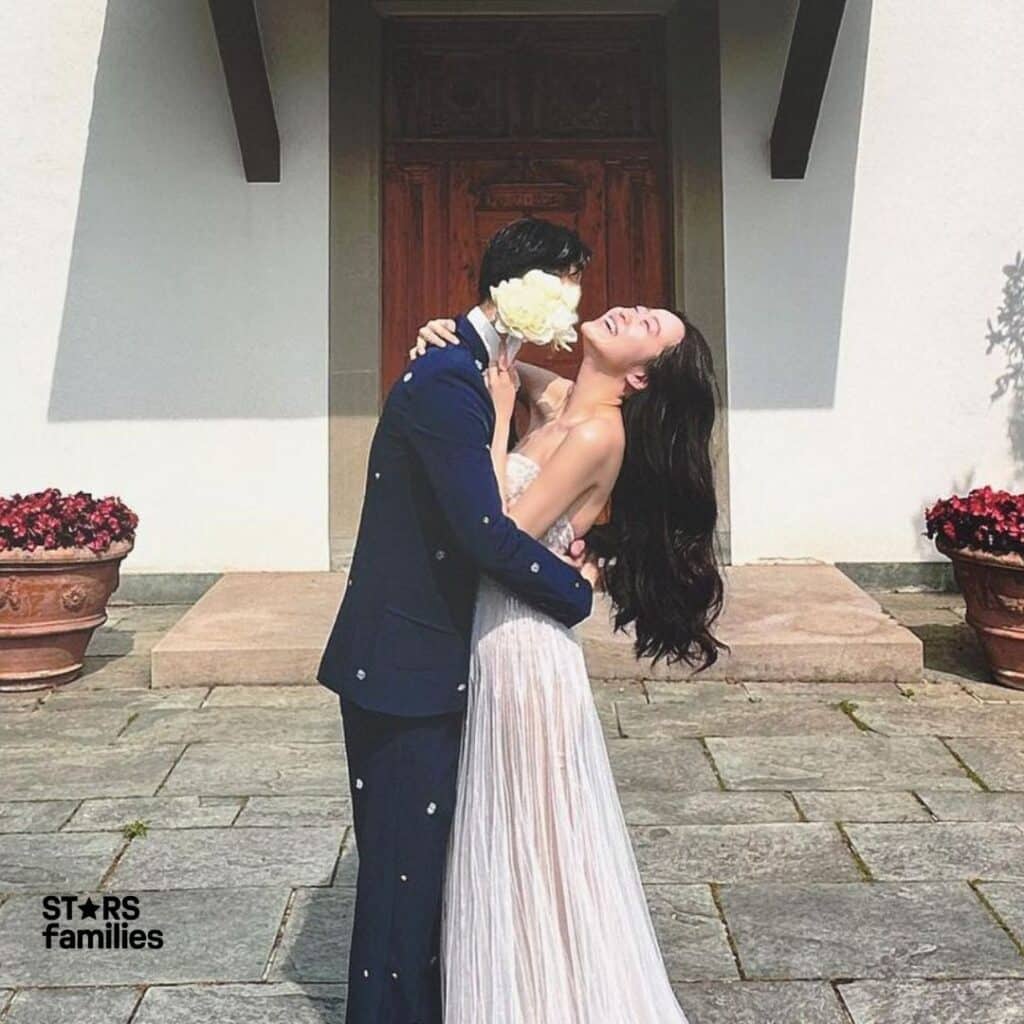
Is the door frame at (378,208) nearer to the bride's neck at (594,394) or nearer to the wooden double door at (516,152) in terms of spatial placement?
the wooden double door at (516,152)

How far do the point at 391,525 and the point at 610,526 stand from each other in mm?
432

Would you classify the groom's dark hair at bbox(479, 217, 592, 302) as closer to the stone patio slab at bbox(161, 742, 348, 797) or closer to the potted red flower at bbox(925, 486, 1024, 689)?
the stone patio slab at bbox(161, 742, 348, 797)

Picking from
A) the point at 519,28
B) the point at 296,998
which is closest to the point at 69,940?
the point at 296,998

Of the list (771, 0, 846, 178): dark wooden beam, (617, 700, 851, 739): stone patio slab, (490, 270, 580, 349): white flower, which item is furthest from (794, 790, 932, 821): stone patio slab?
(771, 0, 846, 178): dark wooden beam

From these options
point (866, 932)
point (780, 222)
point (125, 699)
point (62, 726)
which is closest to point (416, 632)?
point (866, 932)

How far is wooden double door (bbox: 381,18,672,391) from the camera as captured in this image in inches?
276

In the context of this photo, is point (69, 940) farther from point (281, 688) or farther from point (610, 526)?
point (281, 688)

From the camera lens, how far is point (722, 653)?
209 inches

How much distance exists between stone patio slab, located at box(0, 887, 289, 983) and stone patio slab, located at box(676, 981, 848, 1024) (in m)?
0.95

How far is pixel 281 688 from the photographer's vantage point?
5.40m

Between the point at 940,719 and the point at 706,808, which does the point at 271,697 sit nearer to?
the point at 706,808

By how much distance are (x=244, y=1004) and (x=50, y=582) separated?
113 inches

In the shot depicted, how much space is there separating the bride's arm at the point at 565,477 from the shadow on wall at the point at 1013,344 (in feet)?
17.0

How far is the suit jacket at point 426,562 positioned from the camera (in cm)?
217
